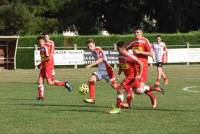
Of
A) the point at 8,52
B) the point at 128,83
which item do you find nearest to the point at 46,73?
the point at 128,83

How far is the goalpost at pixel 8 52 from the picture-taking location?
48.6m

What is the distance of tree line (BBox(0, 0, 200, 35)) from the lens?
62688 millimetres

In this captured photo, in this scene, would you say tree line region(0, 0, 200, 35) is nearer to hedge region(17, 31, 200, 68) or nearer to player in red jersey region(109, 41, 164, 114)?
hedge region(17, 31, 200, 68)

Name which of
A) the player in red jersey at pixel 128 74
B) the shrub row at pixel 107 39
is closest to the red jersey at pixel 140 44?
the player in red jersey at pixel 128 74

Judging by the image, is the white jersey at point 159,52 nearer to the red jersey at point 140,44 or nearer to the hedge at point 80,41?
the red jersey at point 140,44

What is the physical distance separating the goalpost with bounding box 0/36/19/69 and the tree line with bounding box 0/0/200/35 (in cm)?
1307

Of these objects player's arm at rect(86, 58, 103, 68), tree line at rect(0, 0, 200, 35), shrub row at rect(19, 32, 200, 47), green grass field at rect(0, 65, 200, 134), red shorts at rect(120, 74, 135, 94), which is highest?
tree line at rect(0, 0, 200, 35)

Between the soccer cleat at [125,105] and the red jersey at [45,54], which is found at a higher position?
the red jersey at [45,54]

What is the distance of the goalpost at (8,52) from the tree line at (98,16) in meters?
13.1

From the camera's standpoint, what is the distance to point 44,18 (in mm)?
66062

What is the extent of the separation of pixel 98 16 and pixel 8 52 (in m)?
25.8

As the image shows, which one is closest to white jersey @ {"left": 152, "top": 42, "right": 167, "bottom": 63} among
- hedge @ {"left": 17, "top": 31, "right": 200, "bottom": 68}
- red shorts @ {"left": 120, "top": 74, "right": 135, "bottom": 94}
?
red shorts @ {"left": 120, "top": 74, "right": 135, "bottom": 94}

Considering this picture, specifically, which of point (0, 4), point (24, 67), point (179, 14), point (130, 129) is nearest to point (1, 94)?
point (130, 129)

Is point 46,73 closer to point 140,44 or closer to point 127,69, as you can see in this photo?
point 140,44
